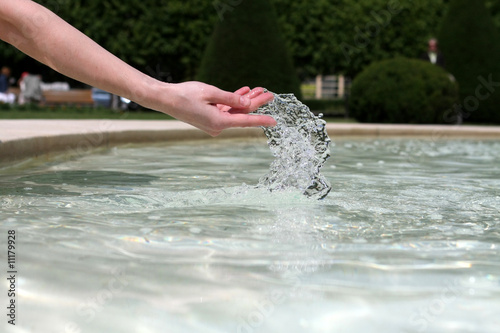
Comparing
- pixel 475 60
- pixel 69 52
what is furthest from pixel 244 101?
pixel 475 60

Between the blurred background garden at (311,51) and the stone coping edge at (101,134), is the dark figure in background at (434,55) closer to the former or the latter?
the blurred background garden at (311,51)

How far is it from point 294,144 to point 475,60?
528 inches

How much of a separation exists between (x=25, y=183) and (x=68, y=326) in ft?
9.37

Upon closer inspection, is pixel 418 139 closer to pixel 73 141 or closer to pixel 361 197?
pixel 73 141

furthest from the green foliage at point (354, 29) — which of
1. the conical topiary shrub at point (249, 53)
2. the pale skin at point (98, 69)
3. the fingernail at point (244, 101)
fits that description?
the pale skin at point (98, 69)

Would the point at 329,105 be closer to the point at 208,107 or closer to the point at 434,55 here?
the point at 434,55

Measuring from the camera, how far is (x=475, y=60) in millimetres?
16672

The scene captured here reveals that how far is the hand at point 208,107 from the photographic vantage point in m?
3.07

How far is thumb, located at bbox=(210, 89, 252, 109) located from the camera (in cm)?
312

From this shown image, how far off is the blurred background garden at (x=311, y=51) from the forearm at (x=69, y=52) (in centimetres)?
1092

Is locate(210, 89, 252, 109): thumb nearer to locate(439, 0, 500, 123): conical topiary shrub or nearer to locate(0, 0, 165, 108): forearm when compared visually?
locate(0, 0, 165, 108): forearm

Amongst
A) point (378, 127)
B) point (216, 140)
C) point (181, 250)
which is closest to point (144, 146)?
point (216, 140)

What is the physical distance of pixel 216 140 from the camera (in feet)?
31.2

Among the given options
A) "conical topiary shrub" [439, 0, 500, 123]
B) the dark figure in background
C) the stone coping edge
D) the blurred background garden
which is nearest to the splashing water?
the stone coping edge
